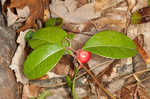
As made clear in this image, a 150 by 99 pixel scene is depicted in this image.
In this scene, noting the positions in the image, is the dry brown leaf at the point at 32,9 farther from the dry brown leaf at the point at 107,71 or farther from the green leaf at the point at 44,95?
the dry brown leaf at the point at 107,71

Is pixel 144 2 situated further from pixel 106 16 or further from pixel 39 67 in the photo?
pixel 39 67

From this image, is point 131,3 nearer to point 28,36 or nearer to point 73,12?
point 73,12

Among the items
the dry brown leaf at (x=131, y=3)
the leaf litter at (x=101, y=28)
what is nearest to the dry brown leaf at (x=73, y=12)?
the leaf litter at (x=101, y=28)

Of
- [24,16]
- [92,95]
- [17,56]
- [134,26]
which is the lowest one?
[92,95]

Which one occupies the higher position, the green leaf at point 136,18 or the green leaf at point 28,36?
the green leaf at point 136,18

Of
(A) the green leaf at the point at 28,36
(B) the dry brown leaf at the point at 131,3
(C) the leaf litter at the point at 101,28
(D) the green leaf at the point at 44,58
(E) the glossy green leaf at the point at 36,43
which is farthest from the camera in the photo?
(B) the dry brown leaf at the point at 131,3

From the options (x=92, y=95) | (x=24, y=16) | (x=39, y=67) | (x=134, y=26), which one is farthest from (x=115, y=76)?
(x=24, y=16)
